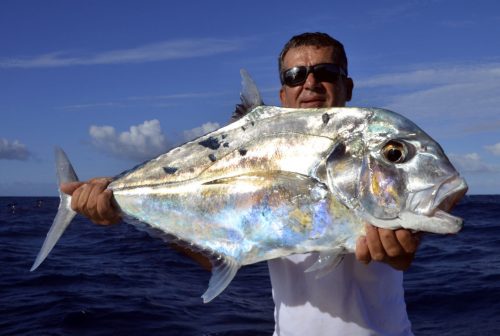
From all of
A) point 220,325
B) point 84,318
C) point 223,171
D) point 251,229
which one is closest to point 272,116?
point 223,171

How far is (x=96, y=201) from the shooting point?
12.8 feet

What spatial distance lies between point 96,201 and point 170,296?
739cm

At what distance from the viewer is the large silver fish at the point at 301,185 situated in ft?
9.12

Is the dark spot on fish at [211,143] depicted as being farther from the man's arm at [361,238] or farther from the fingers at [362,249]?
the fingers at [362,249]

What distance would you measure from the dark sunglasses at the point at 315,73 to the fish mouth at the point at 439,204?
1.84 metres

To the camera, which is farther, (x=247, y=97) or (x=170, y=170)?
(x=170, y=170)

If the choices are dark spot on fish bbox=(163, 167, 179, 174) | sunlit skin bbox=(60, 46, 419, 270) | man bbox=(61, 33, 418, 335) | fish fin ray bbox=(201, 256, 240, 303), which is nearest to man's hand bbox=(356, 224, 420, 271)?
sunlit skin bbox=(60, 46, 419, 270)

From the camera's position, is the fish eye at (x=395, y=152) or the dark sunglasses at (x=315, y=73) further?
the dark sunglasses at (x=315, y=73)

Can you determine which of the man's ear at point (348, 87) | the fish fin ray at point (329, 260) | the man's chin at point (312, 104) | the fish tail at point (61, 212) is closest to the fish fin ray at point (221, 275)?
the fish fin ray at point (329, 260)

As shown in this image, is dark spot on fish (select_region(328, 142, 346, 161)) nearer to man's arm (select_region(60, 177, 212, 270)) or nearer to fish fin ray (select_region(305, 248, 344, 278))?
fish fin ray (select_region(305, 248, 344, 278))

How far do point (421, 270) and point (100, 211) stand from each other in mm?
11530

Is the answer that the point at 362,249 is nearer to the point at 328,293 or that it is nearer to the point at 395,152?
the point at 395,152

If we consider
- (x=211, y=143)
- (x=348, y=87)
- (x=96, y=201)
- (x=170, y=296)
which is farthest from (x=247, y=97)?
(x=170, y=296)

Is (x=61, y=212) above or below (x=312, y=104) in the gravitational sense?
below
